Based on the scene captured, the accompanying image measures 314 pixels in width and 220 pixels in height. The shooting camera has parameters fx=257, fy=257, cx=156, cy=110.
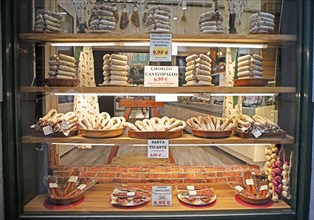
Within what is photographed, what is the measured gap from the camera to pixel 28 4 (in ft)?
5.28

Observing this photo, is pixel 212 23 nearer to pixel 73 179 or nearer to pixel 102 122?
pixel 102 122

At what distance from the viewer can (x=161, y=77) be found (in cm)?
161

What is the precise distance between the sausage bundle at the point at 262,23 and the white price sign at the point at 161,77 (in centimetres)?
56

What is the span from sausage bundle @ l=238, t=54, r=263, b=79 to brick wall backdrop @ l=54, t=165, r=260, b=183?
660 millimetres

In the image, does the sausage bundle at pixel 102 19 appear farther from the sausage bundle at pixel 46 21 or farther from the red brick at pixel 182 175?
the red brick at pixel 182 175

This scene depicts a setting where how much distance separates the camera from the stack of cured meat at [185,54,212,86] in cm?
167

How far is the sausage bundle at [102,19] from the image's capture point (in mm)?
1559

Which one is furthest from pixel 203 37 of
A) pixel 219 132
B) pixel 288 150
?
pixel 288 150

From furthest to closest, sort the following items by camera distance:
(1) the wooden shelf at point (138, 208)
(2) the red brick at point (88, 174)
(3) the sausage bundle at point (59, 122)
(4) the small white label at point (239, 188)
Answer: (2) the red brick at point (88, 174) → (4) the small white label at point (239, 188) → (3) the sausage bundle at point (59, 122) → (1) the wooden shelf at point (138, 208)

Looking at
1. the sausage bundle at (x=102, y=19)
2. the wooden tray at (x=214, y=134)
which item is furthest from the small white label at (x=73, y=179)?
the sausage bundle at (x=102, y=19)

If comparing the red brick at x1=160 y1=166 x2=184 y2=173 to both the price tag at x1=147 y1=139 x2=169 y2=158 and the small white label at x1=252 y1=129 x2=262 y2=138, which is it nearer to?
the price tag at x1=147 y1=139 x2=169 y2=158

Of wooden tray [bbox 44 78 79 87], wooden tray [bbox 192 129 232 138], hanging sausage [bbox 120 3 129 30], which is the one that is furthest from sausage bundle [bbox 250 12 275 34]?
wooden tray [bbox 44 78 79 87]

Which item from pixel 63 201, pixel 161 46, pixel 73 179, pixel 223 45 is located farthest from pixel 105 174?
pixel 223 45

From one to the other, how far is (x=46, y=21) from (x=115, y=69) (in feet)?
1.64
